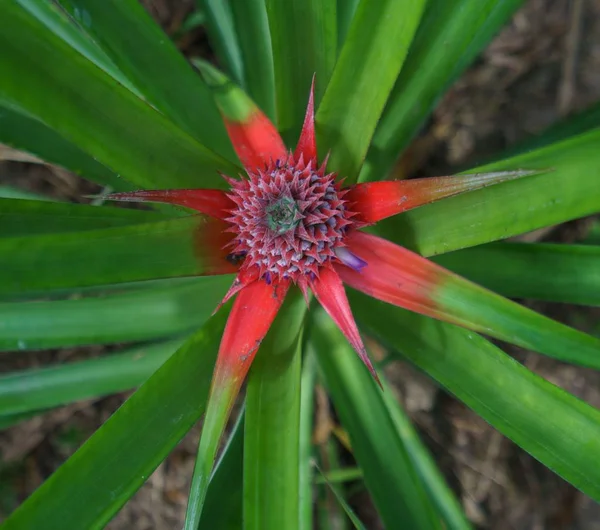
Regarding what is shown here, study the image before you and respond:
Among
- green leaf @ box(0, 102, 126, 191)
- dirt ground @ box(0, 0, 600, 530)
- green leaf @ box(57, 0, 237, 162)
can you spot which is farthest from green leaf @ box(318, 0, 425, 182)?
dirt ground @ box(0, 0, 600, 530)

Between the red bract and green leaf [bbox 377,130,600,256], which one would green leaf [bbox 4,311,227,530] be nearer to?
the red bract

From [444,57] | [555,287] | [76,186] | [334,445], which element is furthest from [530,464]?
[76,186]

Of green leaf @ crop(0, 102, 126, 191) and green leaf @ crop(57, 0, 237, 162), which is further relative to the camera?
green leaf @ crop(0, 102, 126, 191)

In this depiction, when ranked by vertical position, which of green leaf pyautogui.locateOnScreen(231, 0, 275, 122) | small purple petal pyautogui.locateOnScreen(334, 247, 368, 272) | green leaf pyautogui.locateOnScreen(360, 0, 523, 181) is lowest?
small purple petal pyautogui.locateOnScreen(334, 247, 368, 272)

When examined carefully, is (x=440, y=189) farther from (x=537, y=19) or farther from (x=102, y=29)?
(x=537, y=19)

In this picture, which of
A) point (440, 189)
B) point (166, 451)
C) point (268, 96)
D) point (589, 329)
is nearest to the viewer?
point (440, 189)

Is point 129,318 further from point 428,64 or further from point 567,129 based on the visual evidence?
point 567,129
